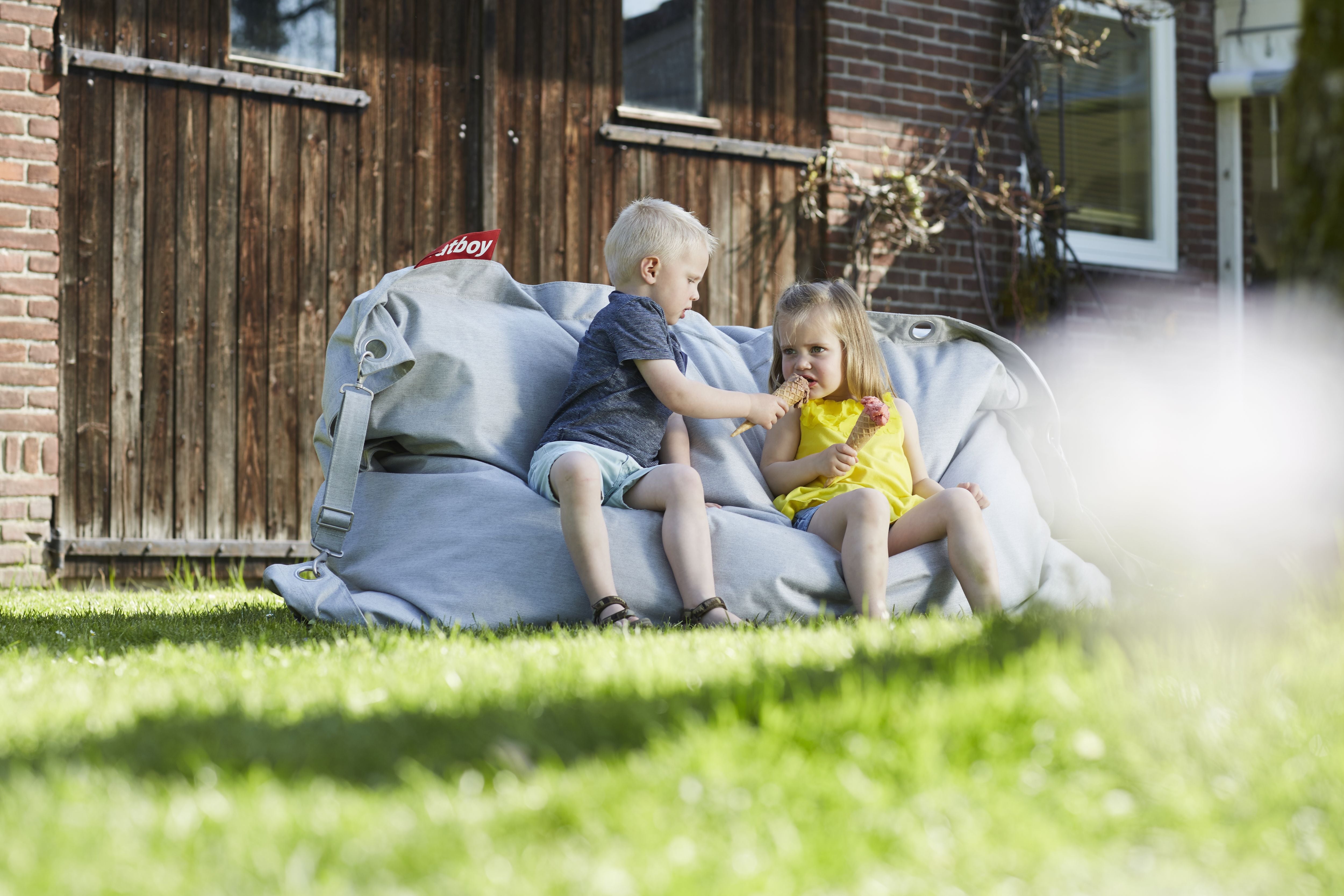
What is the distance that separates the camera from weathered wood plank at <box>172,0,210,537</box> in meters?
5.73

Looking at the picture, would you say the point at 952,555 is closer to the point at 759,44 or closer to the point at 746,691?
the point at 746,691

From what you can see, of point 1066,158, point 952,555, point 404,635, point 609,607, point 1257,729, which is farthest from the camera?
point 1066,158

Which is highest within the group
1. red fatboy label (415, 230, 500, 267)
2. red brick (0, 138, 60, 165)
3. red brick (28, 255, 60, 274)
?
red brick (0, 138, 60, 165)

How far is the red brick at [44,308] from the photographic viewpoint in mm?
5398

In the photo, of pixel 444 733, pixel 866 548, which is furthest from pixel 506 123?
pixel 444 733

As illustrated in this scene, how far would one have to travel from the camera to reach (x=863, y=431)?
3691 mm

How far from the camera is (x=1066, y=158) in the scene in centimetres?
838

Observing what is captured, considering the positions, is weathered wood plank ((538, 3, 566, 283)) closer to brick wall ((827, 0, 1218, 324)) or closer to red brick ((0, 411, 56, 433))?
brick wall ((827, 0, 1218, 324))

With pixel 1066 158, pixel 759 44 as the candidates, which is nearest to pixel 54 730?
pixel 759 44

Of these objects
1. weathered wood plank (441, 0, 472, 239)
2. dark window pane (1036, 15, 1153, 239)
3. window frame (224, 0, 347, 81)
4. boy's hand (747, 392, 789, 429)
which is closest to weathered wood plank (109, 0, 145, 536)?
window frame (224, 0, 347, 81)

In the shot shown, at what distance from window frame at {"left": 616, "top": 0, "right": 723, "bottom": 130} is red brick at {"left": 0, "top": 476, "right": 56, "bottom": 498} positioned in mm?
3263

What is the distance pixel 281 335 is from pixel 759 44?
308 cm

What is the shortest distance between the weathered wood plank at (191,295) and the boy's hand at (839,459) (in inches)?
129

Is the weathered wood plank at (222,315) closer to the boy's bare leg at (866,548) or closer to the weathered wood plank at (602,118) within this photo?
the weathered wood plank at (602,118)
